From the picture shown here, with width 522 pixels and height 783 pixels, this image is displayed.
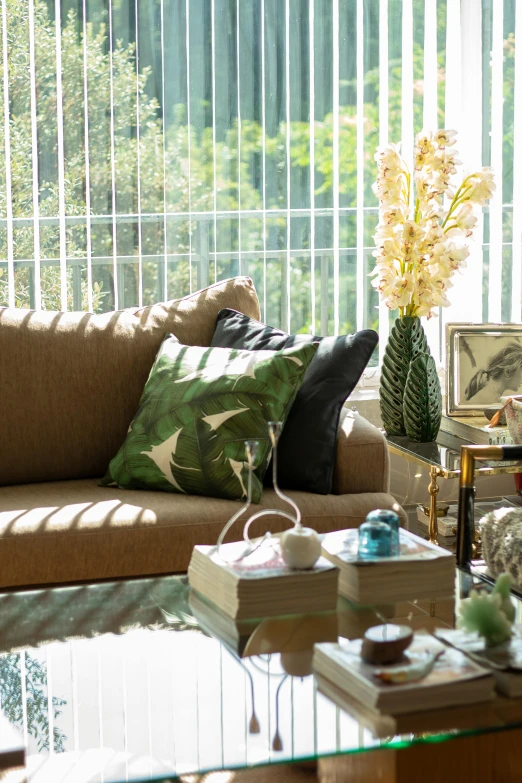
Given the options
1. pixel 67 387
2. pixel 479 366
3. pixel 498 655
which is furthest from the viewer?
pixel 479 366

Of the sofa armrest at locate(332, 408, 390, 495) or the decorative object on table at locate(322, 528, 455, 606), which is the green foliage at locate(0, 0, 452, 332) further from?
the decorative object on table at locate(322, 528, 455, 606)

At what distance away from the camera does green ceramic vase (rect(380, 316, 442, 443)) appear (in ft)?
10.7

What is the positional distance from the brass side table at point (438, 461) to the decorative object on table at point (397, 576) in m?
0.87

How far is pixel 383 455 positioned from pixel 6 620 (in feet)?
4.26

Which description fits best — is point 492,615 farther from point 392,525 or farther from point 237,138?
point 237,138

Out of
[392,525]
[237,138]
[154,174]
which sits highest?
[237,138]

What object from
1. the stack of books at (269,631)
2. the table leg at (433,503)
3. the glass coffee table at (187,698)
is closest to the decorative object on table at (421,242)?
the table leg at (433,503)

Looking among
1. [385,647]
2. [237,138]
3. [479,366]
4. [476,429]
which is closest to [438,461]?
[476,429]

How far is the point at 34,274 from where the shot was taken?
11.7 feet

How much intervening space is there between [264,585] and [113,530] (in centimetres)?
80

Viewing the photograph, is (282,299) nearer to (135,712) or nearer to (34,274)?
(34,274)

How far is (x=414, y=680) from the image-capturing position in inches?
57.3

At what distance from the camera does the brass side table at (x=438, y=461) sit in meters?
2.95

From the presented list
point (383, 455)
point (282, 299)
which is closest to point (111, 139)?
point (282, 299)
